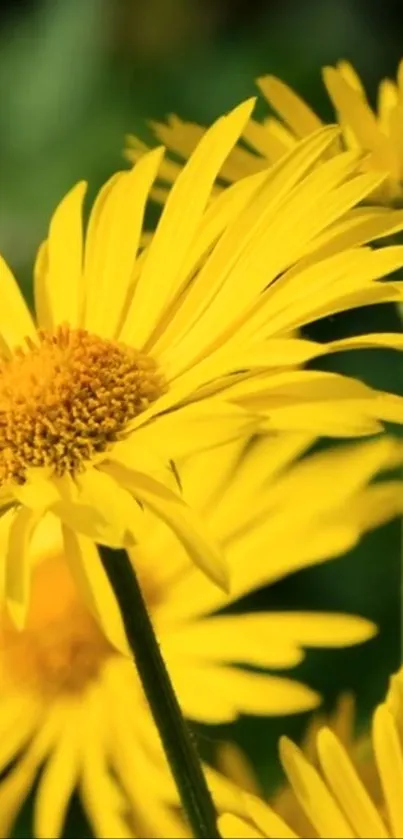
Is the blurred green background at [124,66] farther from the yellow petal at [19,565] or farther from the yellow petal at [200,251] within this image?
the yellow petal at [19,565]

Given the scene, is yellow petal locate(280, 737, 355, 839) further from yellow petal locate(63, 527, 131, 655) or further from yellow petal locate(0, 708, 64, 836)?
yellow petal locate(0, 708, 64, 836)

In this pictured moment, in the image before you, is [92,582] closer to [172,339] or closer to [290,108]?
[172,339]

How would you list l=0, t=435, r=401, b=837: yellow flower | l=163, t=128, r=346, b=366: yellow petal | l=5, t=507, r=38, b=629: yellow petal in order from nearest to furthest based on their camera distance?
1. l=5, t=507, r=38, b=629: yellow petal
2. l=163, t=128, r=346, b=366: yellow petal
3. l=0, t=435, r=401, b=837: yellow flower

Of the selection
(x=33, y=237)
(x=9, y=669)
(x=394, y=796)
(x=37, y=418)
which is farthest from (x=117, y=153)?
(x=394, y=796)

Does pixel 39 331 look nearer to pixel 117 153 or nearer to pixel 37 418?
pixel 37 418

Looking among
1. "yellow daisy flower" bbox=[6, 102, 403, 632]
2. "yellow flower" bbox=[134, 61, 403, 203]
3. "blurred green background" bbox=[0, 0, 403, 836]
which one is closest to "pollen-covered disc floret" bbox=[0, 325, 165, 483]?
"yellow daisy flower" bbox=[6, 102, 403, 632]

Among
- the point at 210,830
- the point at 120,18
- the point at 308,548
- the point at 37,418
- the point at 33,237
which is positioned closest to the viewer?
the point at 210,830
